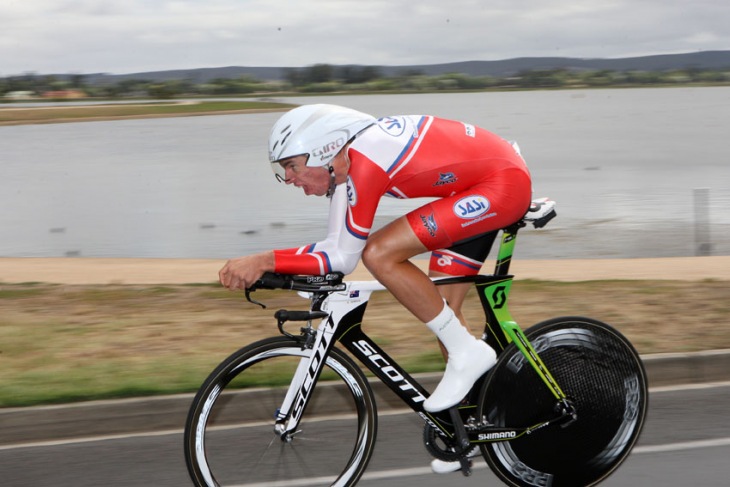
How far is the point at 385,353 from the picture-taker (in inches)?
170

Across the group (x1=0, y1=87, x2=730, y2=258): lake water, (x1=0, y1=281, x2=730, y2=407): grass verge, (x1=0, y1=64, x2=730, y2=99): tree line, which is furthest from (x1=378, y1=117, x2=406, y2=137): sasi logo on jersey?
(x1=0, y1=64, x2=730, y2=99): tree line

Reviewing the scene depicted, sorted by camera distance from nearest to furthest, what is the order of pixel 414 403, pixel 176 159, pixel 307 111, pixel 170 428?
pixel 307 111
pixel 414 403
pixel 170 428
pixel 176 159

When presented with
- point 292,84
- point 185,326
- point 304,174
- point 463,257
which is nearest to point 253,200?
point 185,326

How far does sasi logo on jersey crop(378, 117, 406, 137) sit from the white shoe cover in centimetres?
93

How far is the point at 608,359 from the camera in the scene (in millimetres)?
4547

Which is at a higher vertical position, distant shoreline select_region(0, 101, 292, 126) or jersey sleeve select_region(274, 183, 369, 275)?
jersey sleeve select_region(274, 183, 369, 275)

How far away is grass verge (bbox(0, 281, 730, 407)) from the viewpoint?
21.1ft

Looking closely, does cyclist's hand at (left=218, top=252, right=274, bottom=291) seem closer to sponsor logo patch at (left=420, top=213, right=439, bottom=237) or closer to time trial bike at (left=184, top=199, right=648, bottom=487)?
time trial bike at (left=184, top=199, right=648, bottom=487)

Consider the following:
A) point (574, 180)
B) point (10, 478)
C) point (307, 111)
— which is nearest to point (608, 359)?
point (307, 111)

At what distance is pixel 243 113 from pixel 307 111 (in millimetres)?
158071

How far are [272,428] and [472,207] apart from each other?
1.22 metres

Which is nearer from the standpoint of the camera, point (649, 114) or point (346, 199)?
point (346, 199)

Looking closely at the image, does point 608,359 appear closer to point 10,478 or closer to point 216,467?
point 216,467

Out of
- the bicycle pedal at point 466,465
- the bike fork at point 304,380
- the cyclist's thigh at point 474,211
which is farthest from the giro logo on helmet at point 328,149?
the bicycle pedal at point 466,465
